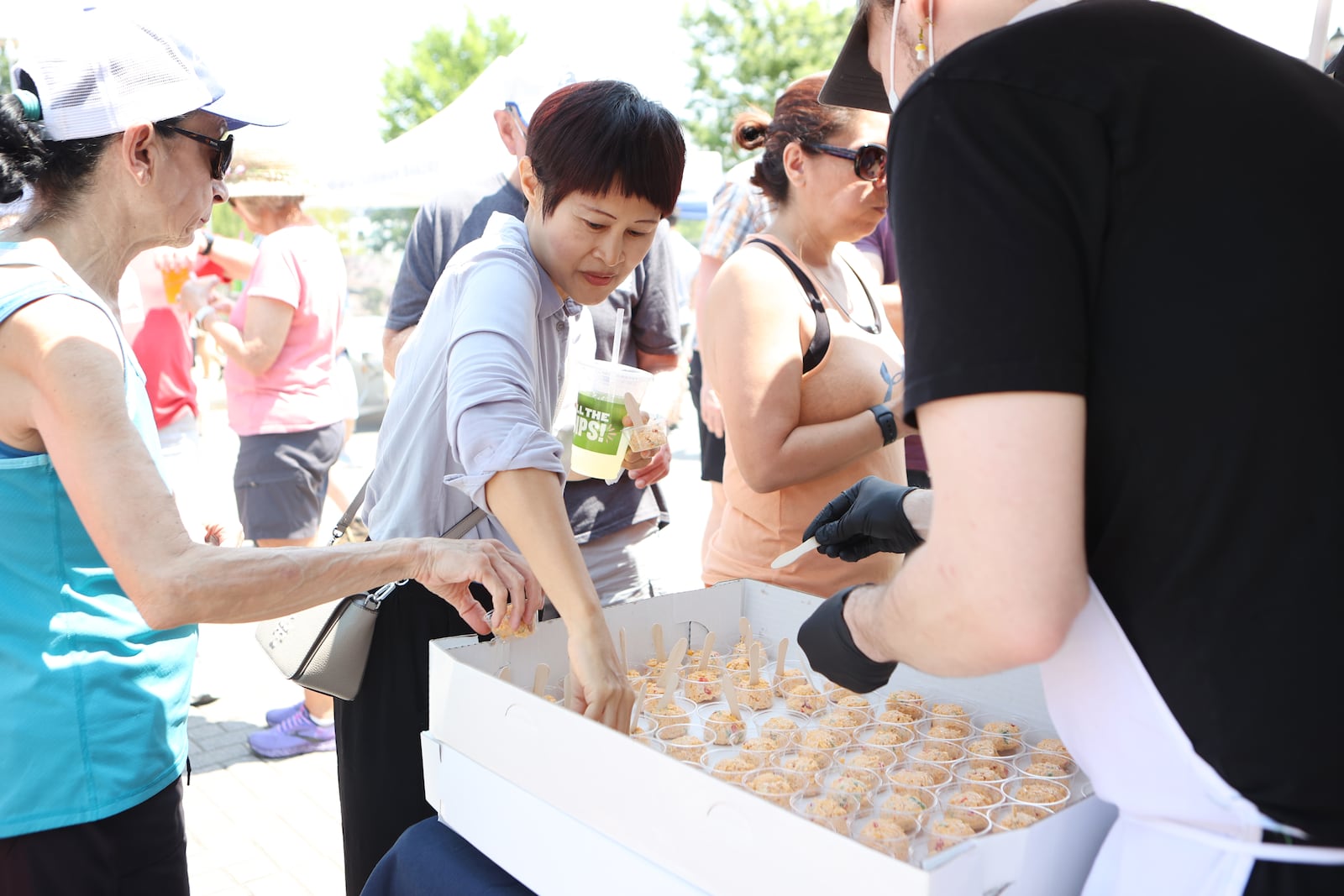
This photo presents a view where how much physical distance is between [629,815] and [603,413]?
1048 millimetres

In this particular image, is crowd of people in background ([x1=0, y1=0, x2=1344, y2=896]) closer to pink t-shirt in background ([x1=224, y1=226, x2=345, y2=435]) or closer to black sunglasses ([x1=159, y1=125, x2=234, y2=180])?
black sunglasses ([x1=159, y1=125, x2=234, y2=180])

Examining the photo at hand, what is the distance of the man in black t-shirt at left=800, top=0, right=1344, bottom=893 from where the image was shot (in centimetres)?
84

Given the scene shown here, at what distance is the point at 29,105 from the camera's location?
155cm

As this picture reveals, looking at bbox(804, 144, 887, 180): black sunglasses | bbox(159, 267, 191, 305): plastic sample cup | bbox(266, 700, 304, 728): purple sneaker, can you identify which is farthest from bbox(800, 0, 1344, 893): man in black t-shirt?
bbox(159, 267, 191, 305): plastic sample cup

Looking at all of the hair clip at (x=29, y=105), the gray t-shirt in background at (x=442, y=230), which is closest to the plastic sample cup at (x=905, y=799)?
the hair clip at (x=29, y=105)

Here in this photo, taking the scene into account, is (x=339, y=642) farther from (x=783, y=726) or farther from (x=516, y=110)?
(x=516, y=110)

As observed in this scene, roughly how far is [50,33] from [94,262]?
343 millimetres

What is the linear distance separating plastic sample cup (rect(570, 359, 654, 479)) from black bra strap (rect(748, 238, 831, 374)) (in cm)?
38

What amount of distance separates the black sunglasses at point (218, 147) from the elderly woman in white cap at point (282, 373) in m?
2.43

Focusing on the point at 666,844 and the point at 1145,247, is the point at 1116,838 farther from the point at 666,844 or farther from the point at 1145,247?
the point at 1145,247

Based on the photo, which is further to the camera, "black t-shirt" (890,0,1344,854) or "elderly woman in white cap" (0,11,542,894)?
"elderly woman in white cap" (0,11,542,894)

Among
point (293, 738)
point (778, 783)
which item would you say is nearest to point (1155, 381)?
point (778, 783)

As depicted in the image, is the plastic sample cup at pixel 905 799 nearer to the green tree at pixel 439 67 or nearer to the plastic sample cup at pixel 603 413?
the plastic sample cup at pixel 603 413

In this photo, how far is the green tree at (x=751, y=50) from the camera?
3100 centimetres
